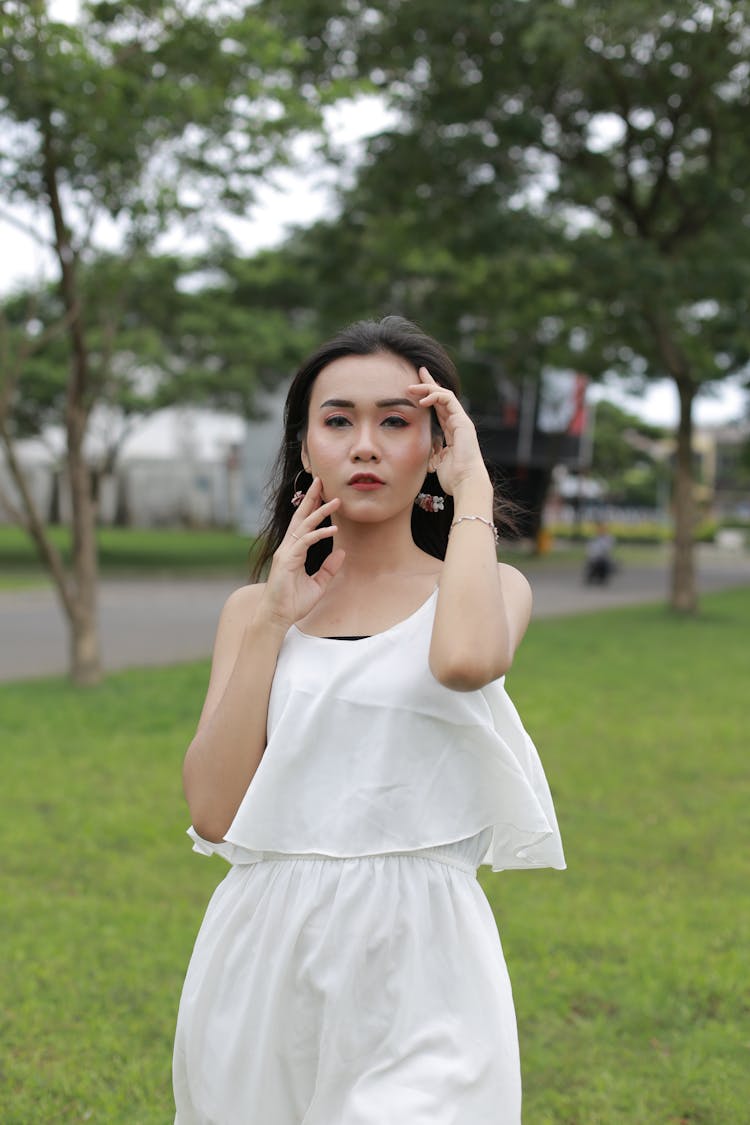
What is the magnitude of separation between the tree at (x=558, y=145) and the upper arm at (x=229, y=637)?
11943mm

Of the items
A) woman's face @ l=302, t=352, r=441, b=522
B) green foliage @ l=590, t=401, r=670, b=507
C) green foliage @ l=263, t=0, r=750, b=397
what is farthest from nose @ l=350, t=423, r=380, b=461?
green foliage @ l=590, t=401, r=670, b=507

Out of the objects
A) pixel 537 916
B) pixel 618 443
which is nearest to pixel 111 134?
pixel 537 916

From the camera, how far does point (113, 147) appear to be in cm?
876

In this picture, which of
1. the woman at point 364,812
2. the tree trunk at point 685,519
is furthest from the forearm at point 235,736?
the tree trunk at point 685,519

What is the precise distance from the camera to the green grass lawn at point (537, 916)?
3594 millimetres

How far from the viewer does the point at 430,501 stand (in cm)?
225

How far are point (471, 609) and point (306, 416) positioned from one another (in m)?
0.53

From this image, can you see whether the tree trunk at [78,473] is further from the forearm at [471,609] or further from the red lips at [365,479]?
the forearm at [471,609]

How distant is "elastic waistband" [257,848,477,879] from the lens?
75.2 inches

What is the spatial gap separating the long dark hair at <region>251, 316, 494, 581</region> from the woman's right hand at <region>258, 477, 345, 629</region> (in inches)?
8.6

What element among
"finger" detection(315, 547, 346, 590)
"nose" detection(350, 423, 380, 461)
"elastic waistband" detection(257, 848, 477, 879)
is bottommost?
"elastic waistband" detection(257, 848, 477, 879)

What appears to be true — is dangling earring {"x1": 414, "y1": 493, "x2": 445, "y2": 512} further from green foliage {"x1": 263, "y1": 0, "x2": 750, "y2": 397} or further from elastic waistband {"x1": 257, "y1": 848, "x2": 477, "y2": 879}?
green foliage {"x1": 263, "y1": 0, "x2": 750, "y2": 397}

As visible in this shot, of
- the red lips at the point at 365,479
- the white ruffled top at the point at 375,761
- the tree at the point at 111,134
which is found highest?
the tree at the point at 111,134

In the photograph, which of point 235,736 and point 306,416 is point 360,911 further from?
point 306,416
